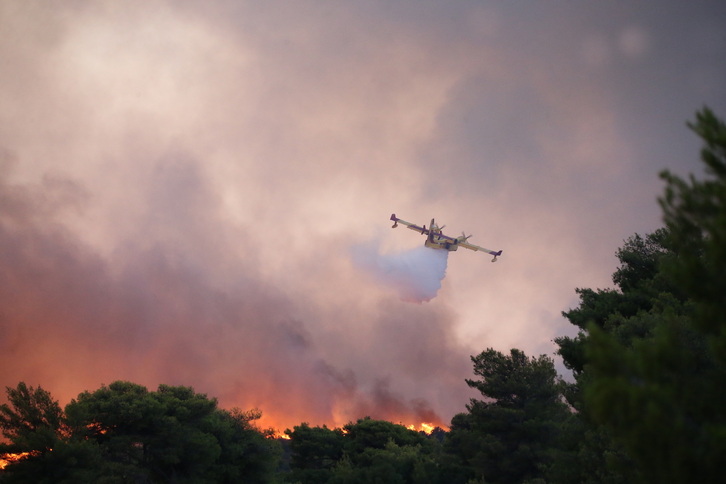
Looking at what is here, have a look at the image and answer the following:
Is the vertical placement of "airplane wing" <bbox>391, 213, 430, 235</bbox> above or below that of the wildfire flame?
above

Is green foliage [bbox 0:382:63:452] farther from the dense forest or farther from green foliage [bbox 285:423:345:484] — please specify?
green foliage [bbox 285:423:345:484]

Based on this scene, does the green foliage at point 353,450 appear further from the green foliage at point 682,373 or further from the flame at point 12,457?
the green foliage at point 682,373

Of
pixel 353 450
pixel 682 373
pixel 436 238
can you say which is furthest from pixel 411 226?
pixel 682 373

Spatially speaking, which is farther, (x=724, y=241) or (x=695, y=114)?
(x=695, y=114)

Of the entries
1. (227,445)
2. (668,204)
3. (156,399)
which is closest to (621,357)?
(668,204)

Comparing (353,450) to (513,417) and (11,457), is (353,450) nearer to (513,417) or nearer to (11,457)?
(513,417)

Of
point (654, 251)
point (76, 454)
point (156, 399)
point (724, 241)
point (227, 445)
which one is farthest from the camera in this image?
point (227, 445)

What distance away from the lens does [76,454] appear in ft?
140

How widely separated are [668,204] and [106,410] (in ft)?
164

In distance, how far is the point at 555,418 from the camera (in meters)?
40.8

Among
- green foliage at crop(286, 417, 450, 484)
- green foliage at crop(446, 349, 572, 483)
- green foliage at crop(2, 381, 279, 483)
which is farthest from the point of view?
green foliage at crop(286, 417, 450, 484)

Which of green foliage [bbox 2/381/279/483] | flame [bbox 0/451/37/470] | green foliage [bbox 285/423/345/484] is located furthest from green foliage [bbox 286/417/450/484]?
flame [bbox 0/451/37/470]

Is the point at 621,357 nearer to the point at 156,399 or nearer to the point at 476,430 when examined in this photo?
the point at 476,430

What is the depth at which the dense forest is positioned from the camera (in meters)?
9.63
